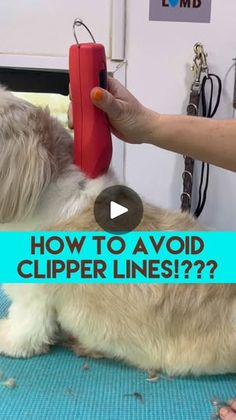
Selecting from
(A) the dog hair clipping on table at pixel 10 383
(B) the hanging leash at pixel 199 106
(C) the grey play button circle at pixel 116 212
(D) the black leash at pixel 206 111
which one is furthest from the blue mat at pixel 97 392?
(D) the black leash at pixel 206 111

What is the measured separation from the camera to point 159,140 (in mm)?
1002

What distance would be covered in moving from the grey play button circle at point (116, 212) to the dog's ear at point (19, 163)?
11 centimetres

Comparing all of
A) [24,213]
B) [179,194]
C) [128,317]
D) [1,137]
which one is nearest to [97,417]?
[128,317]

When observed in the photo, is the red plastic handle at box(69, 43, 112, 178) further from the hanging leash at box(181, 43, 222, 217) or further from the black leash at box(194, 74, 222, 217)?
the black leash at box(194, 74, 222, 217)

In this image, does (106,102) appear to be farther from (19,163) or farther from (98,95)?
(19,163)

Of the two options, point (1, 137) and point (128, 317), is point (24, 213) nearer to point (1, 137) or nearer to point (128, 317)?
point (1, 137)

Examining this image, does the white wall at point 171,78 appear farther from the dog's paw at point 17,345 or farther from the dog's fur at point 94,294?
the dog's paw at point 17,345

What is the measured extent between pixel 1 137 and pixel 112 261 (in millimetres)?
302

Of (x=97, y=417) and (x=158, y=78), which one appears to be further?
(x=158, y=78)

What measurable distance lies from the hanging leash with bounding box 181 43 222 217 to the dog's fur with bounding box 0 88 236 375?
0.64 metres

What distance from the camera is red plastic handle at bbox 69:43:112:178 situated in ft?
2.72

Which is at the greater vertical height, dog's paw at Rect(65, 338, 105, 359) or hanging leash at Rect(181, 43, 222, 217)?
hanging leash at Rect(181, 43, 222, 217)

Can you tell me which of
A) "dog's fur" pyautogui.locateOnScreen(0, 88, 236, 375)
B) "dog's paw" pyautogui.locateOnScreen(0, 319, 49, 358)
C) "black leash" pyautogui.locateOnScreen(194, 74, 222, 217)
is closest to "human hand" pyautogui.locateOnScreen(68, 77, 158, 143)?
"dog's fur" pyautogui.locateOnScreen(0, 88, 236, 375)

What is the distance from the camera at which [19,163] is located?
846mm
